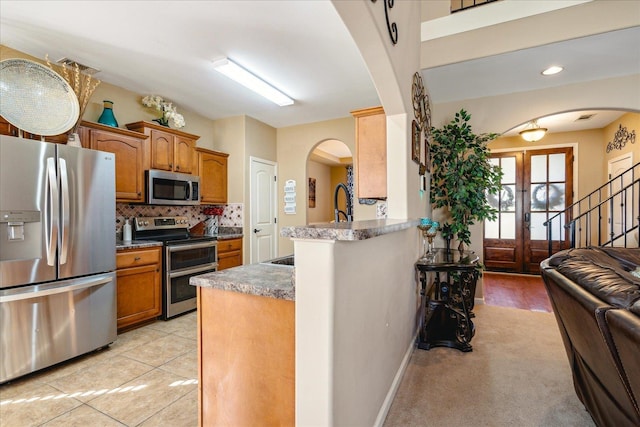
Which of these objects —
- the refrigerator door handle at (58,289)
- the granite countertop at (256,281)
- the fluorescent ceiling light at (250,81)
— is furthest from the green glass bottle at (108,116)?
the granite countertop at (256,281)

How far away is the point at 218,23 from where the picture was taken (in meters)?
2.34

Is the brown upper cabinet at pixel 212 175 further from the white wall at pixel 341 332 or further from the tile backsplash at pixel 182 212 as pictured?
the white wall at pixel 341 332

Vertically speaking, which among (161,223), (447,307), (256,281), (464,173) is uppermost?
(464,173)

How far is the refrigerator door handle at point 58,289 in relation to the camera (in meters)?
2.04

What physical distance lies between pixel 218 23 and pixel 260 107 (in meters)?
1.83

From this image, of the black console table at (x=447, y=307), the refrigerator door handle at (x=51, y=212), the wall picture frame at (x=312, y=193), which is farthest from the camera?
the wall picture frame at (x=312, y=193)

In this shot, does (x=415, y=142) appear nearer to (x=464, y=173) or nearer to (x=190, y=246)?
(x=464, y=173)

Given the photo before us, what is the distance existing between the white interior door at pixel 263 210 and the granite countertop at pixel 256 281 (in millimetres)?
3175

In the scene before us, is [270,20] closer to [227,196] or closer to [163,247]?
[163,247]

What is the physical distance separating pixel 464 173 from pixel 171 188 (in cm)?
357

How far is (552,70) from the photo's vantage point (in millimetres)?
3021

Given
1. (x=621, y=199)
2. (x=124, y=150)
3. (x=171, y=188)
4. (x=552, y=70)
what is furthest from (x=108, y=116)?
(x=621, y=199)

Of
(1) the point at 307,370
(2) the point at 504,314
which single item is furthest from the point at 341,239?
(2) the point at 504,314

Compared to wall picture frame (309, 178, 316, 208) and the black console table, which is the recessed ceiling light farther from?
wall picture frame (309, 178, 316, 208)
